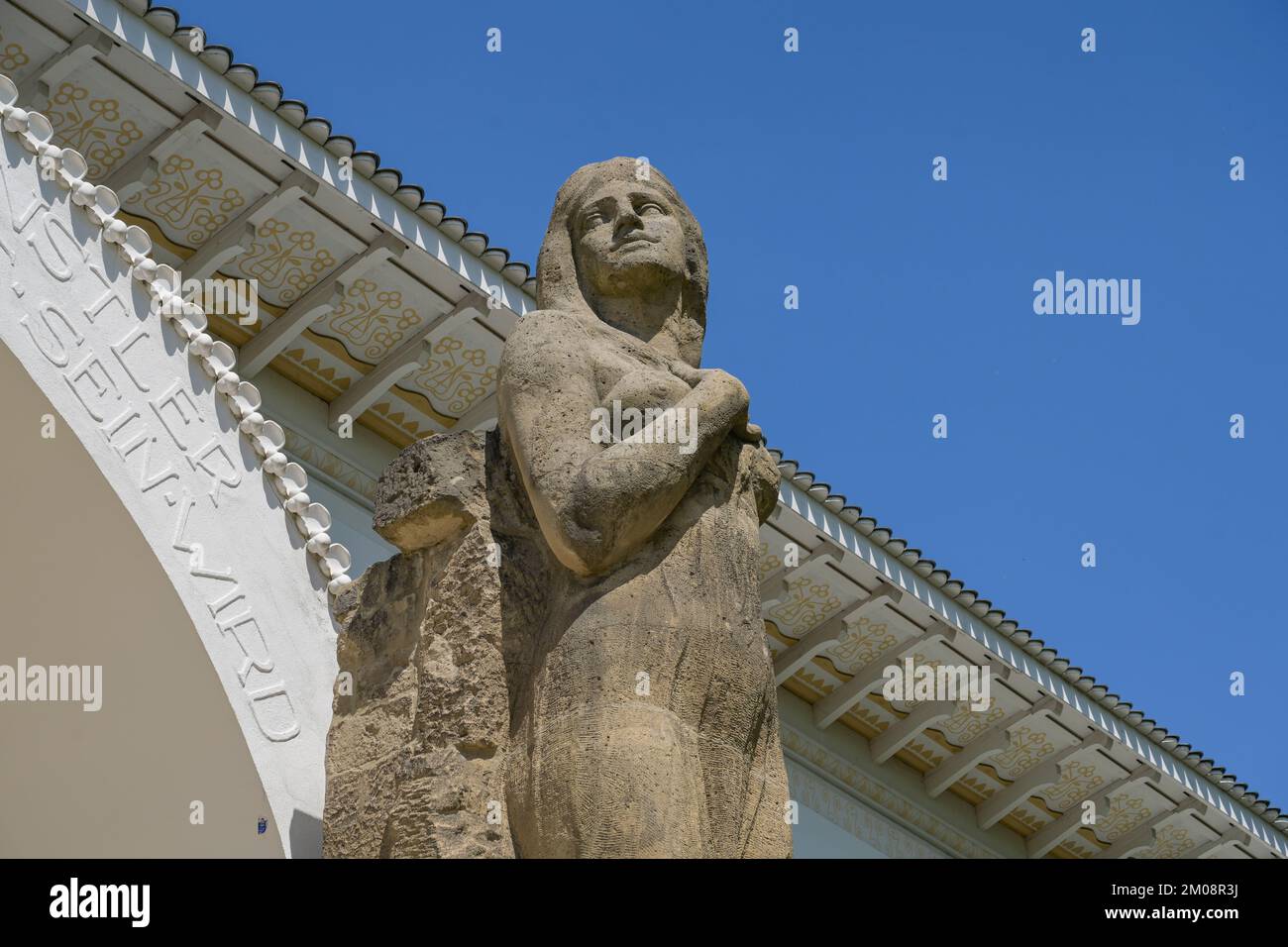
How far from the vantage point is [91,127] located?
366 inches

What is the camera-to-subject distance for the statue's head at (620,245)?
17.8 feet

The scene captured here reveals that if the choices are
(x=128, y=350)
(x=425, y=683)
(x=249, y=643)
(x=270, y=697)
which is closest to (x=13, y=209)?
(x=128, y=350)

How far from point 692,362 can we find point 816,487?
589 centimetres

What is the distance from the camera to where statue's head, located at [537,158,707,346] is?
5418mm

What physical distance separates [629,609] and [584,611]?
0.37ft

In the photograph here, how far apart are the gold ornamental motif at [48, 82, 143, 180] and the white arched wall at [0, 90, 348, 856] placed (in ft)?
8.41

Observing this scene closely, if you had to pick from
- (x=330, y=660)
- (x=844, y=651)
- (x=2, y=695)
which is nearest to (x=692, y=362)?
(x=330, y=660)

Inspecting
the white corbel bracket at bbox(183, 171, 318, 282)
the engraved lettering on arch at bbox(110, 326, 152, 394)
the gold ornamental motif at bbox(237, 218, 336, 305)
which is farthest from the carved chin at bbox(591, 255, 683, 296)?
the gold ornamental motif at bbox(237, 218, 336, 305)

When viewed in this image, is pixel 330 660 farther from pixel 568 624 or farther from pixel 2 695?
pixel 568 624

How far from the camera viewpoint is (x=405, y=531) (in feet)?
17.3

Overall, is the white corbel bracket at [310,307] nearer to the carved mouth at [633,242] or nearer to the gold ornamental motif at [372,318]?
the gold ornamental motif at [372,318]

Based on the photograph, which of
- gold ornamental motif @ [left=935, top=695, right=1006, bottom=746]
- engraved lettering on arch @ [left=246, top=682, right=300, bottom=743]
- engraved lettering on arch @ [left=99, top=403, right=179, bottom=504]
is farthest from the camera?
gold ornamental motif @ [left=935, top=695, right=1006, bottom=746]

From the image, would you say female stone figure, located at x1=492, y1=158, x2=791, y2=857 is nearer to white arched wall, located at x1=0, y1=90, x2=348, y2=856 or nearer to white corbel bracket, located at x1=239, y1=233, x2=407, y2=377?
white arched wall, located at x1=0, y1=90, x2=348, y2=856

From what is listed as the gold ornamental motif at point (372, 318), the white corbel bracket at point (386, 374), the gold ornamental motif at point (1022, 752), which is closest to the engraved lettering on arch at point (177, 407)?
the gold ornamental motif at point (372, 318)
